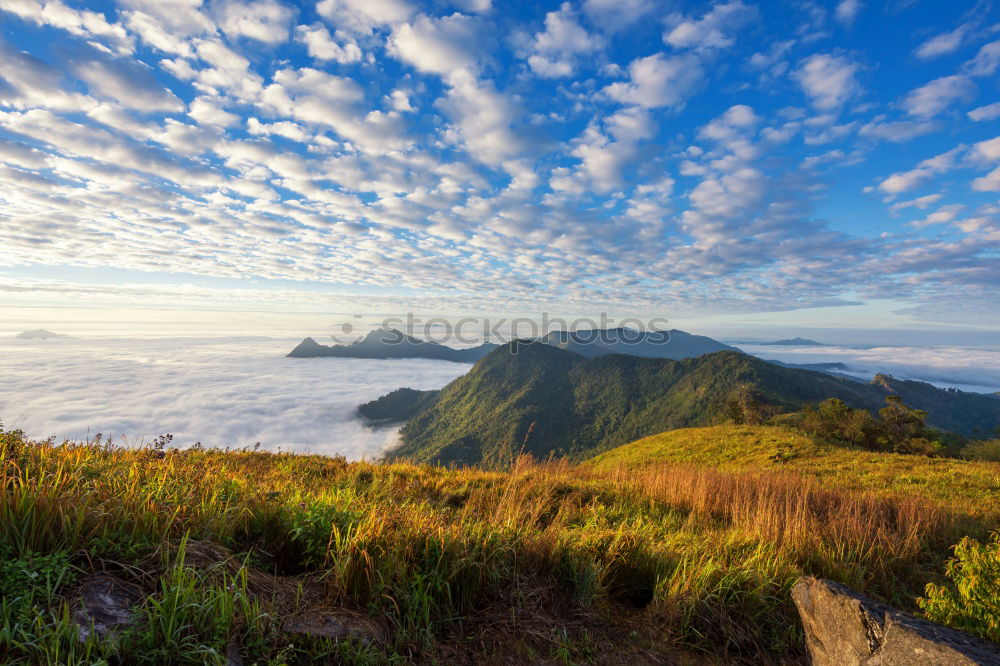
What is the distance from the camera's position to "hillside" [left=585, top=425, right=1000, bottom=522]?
464 inches

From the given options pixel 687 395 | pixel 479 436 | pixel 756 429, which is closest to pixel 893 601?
pixel 756 429

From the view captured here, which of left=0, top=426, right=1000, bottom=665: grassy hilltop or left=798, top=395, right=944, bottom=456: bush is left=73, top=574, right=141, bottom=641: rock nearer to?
left=0, top=426, right=1000, bottom=665: grassy hilltop

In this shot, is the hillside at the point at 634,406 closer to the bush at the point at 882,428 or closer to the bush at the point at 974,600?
the bush at the point at 882,428

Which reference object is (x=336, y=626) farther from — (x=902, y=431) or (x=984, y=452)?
(x=984, y=452)

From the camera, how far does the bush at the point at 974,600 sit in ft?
11.5

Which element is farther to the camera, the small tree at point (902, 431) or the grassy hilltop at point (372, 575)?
the small tree at point (902, 431)

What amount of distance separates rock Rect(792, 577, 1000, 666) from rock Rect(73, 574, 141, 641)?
502cm

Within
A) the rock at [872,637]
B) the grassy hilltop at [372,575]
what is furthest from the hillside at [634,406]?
the rock at [872,637]

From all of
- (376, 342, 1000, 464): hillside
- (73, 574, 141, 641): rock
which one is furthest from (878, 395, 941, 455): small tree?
(376, 342, 1000, 464): hillside

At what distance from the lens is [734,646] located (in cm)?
385

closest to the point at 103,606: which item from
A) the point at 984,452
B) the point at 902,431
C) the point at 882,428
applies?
the point at 882,428

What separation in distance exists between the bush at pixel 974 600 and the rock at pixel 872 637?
2.37ft

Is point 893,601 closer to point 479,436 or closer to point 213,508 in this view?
point 213,508

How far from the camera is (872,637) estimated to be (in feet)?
10.1
